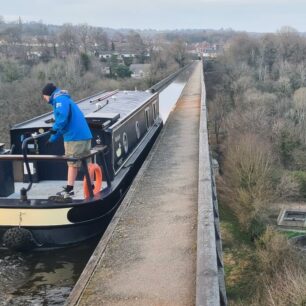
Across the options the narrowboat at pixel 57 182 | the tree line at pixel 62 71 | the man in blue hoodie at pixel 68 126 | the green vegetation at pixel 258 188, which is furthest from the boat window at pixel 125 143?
the tree line at pixel 62 71

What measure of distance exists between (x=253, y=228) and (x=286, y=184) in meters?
7.75

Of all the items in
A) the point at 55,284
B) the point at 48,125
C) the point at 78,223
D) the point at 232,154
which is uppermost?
the point at 48,125

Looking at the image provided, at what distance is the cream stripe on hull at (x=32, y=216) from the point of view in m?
7.55

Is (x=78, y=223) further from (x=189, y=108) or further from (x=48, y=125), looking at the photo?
(x=189, y=108)

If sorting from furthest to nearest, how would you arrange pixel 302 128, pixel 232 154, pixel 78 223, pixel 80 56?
pixel 80 56 → pixel 302 128 → pixel 232 154 → pixel 78 223

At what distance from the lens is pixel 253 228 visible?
21797 millimetres

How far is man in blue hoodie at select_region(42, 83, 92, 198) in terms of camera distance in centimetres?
733

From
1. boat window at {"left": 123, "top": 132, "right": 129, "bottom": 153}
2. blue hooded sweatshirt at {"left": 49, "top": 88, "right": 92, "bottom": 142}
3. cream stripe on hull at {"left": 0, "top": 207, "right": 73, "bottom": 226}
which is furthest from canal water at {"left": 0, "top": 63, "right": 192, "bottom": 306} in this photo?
boat window at {"left": 123, "top": 132, "right": 129, "bottom": 153}

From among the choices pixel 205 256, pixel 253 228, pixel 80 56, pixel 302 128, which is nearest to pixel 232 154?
pixel 253 228

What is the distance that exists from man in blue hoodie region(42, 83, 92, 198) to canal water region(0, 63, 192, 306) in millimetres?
958

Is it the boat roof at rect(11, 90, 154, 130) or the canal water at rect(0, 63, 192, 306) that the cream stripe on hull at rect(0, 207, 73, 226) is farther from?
the boat roof at rect(11, 90, 154, 130)

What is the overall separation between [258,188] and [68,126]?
17467 millimetres

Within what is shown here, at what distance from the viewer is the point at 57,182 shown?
29.8ft

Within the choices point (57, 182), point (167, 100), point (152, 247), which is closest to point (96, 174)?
point (57, 182)
